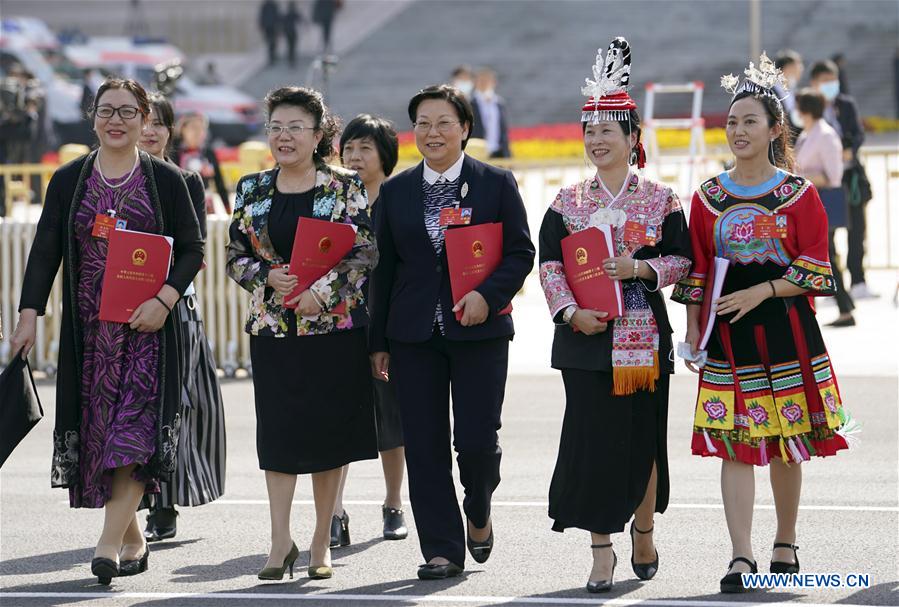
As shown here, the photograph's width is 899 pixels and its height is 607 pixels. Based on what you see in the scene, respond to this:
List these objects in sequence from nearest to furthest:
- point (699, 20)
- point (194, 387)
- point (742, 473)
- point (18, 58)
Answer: point (742, 473) → point (194, 387) → point (18, 58) → point (699, 20)

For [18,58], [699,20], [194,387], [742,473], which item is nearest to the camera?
[742,473]

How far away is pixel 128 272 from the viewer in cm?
650

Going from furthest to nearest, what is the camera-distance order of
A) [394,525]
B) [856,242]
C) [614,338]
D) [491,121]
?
[491,121], [856,242], [394,525], [614,338]

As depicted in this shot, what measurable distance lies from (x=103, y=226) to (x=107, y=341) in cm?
45

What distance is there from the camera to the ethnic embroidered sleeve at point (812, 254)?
621 centimetres

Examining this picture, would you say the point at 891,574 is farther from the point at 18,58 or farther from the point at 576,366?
the point at 18,58

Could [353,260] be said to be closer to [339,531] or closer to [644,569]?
[339,531]

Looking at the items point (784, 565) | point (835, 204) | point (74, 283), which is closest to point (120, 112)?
point (74, 283)

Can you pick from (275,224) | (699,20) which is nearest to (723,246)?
(275,224)

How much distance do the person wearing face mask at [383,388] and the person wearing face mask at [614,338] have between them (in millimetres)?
1233

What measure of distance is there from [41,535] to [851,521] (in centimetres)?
370

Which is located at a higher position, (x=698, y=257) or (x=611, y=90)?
(x=611, y=90)

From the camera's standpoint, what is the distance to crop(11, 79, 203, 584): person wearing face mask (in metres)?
6.54

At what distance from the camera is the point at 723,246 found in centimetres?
634
